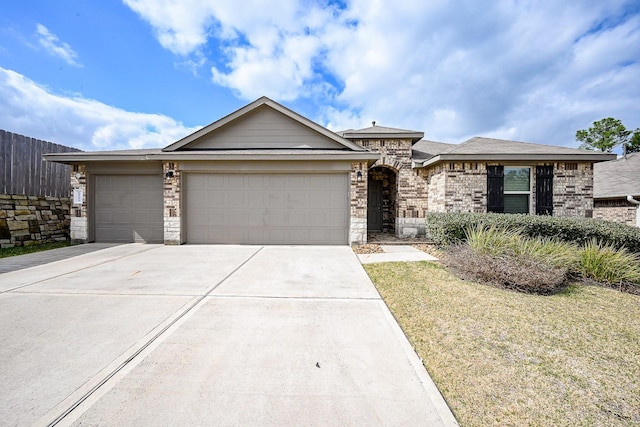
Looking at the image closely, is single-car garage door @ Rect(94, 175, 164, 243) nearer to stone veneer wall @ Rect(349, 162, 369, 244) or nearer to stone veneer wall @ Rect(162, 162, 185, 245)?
stone veneer wall @ Rect(162, 162, 185, 245)

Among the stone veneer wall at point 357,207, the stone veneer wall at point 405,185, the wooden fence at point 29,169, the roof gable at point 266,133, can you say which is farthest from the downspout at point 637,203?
the wooden fence at point 29,169

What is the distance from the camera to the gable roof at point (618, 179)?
35.0 feet

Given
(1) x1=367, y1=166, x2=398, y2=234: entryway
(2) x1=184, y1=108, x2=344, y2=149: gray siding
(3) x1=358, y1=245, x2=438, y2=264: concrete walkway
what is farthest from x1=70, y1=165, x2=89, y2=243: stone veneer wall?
(1) x1=367, y1=166, x2=398, y2=234: entryway

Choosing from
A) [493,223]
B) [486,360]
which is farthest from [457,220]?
[486,360]

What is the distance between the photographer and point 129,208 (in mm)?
8992

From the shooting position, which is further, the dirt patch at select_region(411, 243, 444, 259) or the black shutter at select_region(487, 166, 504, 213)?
the black shutter at select_region(487, 166, 504, 213)

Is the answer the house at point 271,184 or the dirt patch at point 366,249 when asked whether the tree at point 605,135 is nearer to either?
the house at point 271,184

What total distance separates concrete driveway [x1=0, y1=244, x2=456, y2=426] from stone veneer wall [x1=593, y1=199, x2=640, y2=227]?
12.8m

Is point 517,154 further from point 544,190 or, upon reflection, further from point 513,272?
point 513,272

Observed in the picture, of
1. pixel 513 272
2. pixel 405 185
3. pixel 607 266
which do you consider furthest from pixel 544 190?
pixel 513 272

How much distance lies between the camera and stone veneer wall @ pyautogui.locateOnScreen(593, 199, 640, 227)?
10.3m

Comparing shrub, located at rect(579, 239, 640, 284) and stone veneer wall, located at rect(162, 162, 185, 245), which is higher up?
stone veneer wall, located at rect(162, 162, 185, 245)

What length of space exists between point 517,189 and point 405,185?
3.83 m

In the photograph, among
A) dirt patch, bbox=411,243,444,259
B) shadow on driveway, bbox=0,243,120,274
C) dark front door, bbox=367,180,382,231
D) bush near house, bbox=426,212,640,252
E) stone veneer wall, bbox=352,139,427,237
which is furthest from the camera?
dark front door, bbox=367,180,382,231
